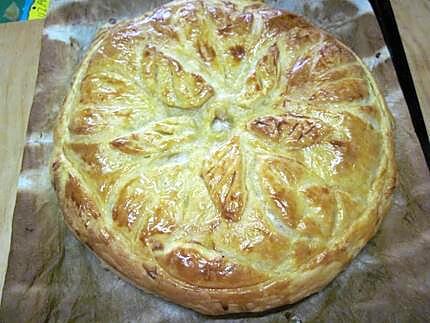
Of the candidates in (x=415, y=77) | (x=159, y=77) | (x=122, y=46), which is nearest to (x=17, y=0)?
(x=122, y=46)

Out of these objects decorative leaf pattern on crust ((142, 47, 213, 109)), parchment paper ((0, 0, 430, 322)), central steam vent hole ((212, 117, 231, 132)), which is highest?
decorative leaf pattern on crust ((142, 47, 213, 109))

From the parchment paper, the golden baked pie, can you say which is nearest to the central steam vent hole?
the golden baked pie

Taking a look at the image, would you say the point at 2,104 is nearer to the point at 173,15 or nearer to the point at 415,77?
the point at 173,15

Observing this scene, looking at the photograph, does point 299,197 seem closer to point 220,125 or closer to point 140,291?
point 220,125

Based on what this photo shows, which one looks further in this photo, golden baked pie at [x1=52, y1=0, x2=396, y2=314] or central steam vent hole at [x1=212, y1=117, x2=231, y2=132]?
central steam vent hole at [x1=212, y1=117, x2=231, y2=132]

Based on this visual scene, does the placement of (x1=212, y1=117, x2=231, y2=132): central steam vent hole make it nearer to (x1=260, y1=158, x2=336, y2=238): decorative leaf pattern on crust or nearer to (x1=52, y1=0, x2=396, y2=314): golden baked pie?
(x1=52, y1=0, x2=396, y2=314): golden baked pie

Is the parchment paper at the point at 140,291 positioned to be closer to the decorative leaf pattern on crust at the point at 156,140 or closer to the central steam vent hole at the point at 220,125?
the decorative leaf pattern on crust at the point at 156,140
